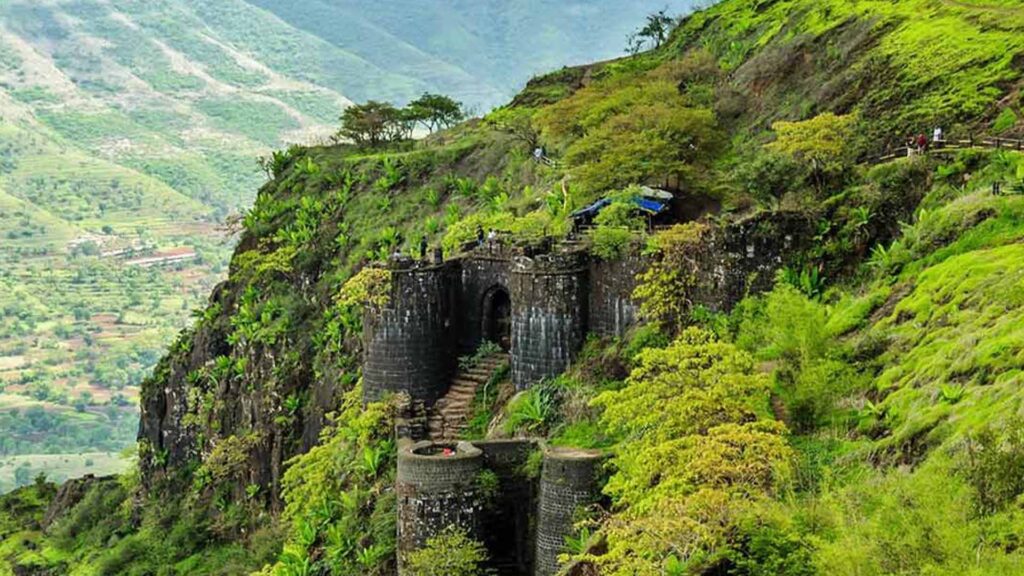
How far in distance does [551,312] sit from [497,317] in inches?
182

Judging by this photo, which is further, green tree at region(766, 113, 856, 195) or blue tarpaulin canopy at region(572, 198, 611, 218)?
blue tarpaulin canopy at region(572, 198, 611, 218)

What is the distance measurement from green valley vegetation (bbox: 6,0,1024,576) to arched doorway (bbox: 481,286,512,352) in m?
1.85

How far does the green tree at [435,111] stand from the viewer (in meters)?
83.4

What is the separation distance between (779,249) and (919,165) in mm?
4154

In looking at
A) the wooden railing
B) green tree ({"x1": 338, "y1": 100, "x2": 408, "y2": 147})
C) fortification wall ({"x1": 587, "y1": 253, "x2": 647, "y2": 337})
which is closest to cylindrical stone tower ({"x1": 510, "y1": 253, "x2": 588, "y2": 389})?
fortification wall ({"x1": 587, "y1": 253, "x2": 647, "y2": 337})

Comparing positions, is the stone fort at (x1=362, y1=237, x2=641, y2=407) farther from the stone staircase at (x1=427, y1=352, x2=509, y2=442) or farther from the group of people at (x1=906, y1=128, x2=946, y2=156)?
the group of people at (x1=906, y1=128, x2=946, y2=156)

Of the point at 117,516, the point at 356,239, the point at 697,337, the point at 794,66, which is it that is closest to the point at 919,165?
the point at 697,337

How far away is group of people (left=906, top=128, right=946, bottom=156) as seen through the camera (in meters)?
34.9

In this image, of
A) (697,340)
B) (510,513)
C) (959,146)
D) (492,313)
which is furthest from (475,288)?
(959,146)

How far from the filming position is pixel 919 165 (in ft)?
111

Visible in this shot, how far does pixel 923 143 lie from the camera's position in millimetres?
35125

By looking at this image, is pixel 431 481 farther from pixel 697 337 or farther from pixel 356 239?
pixel 356 239

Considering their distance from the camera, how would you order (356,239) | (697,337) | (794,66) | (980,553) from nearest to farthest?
1. (980,553)
2. (697,337)
3. (794,66)
4. (356,239)

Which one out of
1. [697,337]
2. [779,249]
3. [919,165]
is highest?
[919,165]
